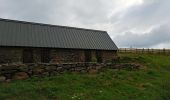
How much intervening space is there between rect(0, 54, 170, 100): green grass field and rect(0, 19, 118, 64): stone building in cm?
944

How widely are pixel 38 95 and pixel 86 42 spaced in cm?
1862

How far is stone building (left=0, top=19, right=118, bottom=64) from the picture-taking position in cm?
2368

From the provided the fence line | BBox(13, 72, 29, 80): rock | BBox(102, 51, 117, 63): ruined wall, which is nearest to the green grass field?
BBox(13, 72, 29, 80): rock

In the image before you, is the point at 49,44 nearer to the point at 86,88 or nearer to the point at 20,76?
the point at 20,76

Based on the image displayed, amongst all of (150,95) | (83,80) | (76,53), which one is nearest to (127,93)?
(150,95)

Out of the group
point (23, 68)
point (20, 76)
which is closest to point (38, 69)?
point (23, 68)

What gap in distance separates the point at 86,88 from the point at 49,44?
526 inches

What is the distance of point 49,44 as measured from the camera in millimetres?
26062

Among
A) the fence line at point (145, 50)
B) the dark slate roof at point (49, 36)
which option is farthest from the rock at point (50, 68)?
the fence line at point (145, 50)

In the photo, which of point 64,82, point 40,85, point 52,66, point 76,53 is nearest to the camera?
point 40,85

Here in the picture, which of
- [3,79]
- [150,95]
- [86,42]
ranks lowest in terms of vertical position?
[150,95]

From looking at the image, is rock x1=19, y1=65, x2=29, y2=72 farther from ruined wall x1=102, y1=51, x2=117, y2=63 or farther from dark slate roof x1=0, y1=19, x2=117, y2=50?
ruined wall x1=102, y1=51, x2=117, y2=63

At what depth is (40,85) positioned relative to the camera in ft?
43.6

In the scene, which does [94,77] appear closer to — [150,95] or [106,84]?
[106,84]
